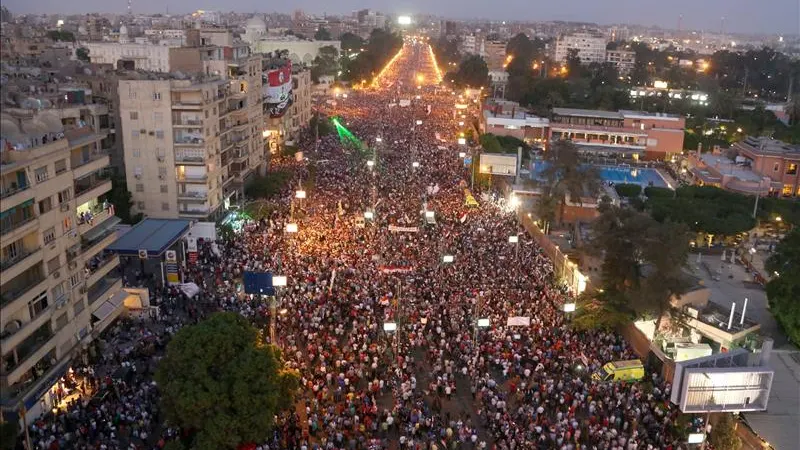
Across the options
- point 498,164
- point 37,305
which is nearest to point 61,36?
point 498,164

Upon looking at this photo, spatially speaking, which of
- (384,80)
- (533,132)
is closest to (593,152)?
(533,132)

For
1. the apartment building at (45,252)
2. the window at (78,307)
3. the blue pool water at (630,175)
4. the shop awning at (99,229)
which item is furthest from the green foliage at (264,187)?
the window at (78,307)

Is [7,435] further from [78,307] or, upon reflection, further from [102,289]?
[102,289]

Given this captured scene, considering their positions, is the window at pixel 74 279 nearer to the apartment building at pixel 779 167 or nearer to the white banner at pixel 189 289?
the white banner at pixel 189 289

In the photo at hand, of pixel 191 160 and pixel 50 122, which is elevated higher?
pixel 50 122

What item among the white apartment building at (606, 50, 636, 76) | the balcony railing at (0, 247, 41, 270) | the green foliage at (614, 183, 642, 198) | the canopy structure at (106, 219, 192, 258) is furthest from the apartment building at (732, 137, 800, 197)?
the white apartment building at (606, 50, 636, 76)
